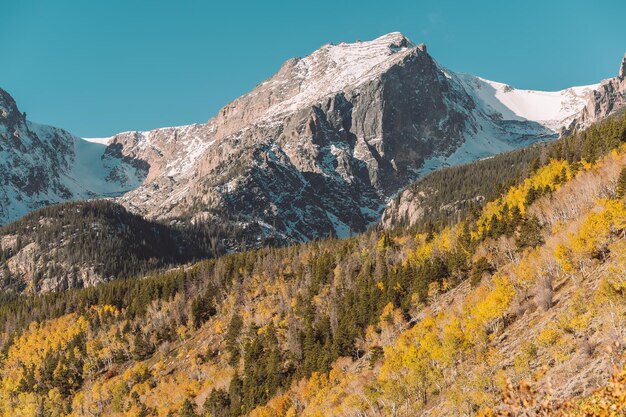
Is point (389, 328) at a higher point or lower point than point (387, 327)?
lower

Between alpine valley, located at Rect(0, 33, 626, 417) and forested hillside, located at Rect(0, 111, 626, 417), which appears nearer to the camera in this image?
alpine valley, located at Rect(0, 33, 626, 417)

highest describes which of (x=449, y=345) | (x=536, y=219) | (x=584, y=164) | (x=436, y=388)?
(x=584, y=164)

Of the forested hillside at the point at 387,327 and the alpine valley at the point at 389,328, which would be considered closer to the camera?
the alpine valley at the point at 389,328

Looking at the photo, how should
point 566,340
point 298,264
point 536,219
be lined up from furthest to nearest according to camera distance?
point 298,264, point 536,219, point 566,340

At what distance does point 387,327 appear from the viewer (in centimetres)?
11150

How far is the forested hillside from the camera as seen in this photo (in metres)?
56.0

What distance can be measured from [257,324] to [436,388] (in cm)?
7875

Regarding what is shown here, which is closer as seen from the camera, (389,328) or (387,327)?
(389,328)

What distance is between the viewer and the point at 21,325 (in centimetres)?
19912

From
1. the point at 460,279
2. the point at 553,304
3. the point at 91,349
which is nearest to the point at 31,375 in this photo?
the point at 91,349

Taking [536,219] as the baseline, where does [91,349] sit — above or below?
below

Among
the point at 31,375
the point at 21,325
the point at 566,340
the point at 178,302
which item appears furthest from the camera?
the point at 21,325

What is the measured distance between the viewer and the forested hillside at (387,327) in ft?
184

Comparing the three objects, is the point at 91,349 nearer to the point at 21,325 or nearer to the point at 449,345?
the point at 21,325
